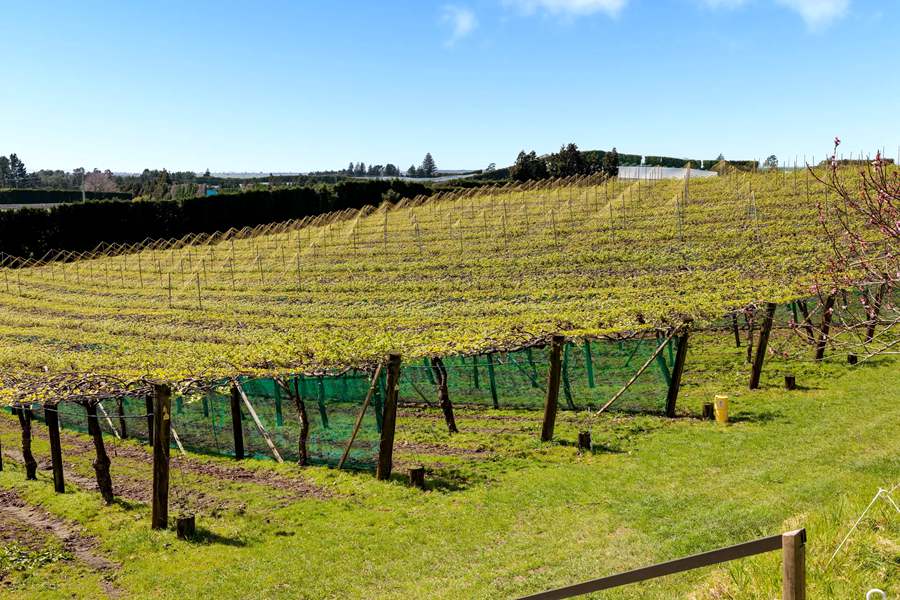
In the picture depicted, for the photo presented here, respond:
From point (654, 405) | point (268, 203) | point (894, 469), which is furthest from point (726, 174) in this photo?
point (894, 469)

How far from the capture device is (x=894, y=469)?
38.4 ft

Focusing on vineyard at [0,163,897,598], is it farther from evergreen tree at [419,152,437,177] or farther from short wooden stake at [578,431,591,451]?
evergreen tree at [419,152,437,177]

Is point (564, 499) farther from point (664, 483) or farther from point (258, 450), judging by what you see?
point (258, 450)

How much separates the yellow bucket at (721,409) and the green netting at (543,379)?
1697mm

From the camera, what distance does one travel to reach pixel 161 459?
12125mm

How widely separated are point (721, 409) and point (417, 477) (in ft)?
24.1

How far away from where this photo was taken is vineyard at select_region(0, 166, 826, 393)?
66.2 ft

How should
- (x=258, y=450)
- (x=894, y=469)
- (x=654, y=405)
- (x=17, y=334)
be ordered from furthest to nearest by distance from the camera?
(x=17, y=334), (x=654, y=405), (x=258, y=450), (x=894, y=469)

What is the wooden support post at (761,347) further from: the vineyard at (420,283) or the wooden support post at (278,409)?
the wooden support post at (278,409)

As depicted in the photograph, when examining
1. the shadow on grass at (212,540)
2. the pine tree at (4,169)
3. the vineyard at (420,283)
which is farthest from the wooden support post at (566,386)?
the pine tree at (4,169)

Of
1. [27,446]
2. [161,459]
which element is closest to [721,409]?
[161,459]

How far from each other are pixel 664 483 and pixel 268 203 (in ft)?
227

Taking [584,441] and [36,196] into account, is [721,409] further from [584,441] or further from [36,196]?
[36,196]

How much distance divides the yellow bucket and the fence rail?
1196 centimetres
